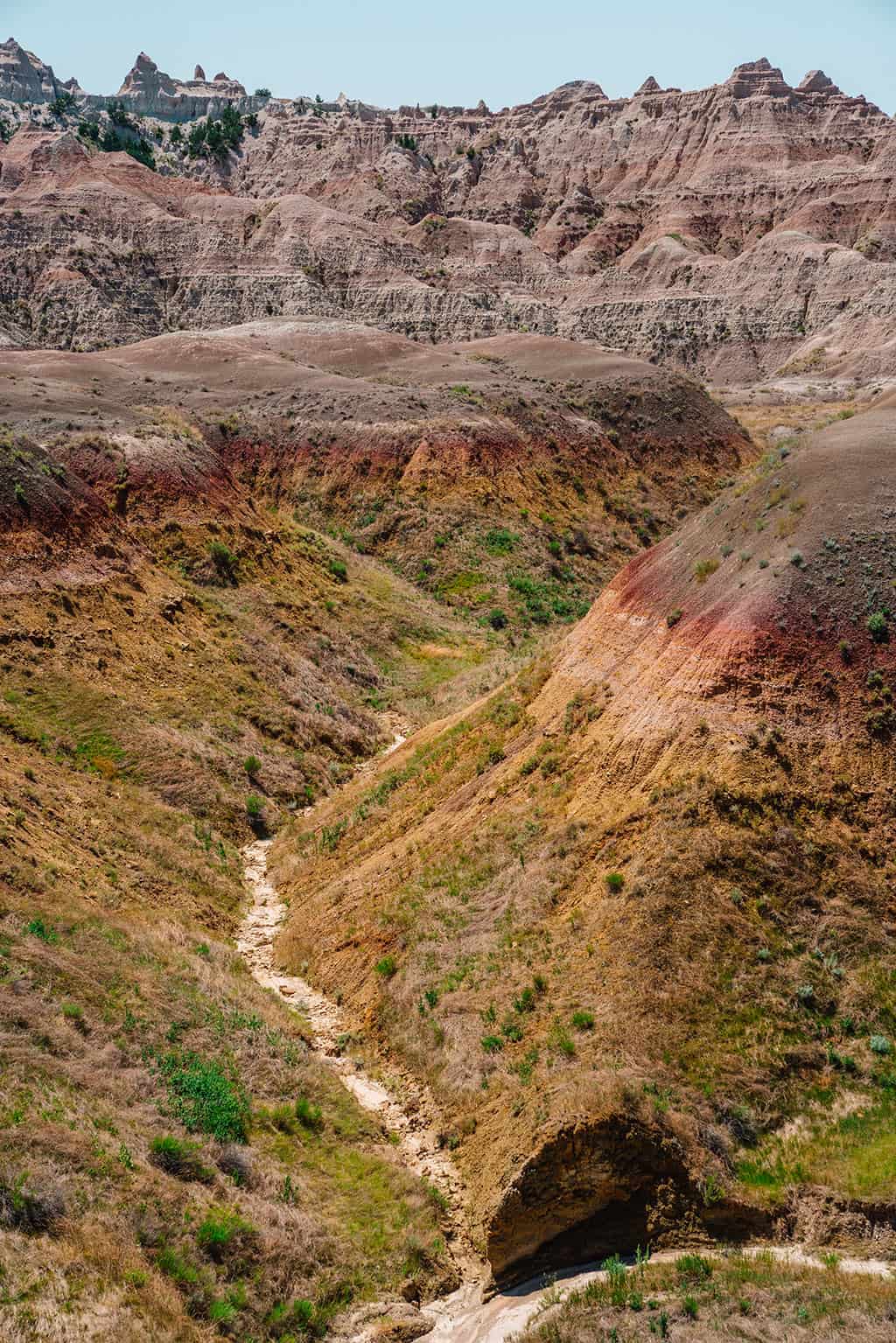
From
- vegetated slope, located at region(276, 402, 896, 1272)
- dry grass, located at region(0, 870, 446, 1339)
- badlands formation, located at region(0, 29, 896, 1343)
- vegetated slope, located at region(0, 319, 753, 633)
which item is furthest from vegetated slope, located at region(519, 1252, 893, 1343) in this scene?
vegetated slope, located at region(0, 319, 753, 633)

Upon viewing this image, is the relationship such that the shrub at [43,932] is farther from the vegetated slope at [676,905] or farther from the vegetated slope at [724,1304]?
the vegetated slope at [724,1304]

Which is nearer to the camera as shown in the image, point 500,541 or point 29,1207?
point 29,1207

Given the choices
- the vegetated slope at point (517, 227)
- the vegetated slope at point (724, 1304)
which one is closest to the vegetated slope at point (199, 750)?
the vegetated slope at point (724, 1304)

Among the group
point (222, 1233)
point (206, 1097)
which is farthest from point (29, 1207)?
point (206, 1097)

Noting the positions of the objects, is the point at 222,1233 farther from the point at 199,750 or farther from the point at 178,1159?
the point at 199,750

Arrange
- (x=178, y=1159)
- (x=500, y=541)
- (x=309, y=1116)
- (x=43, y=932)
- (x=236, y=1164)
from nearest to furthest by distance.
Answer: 1. (x=178, y=1159)
2. (x=236, y=1164)
3. (x=309, y=1116)
4. (x=43, y=932)
5. (x=500, y=541)
